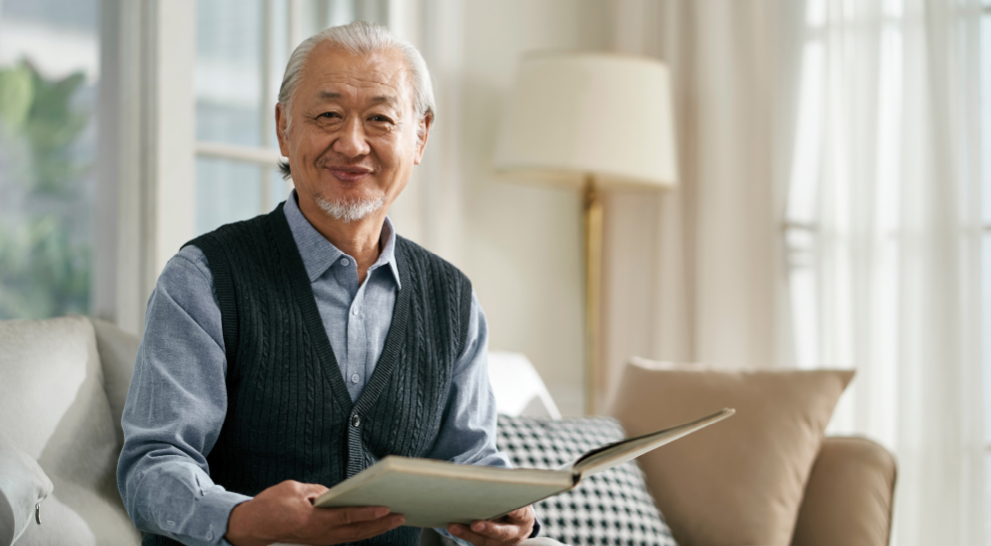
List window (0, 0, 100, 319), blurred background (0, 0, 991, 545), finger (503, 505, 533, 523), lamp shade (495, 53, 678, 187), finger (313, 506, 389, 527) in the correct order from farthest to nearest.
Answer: window (0, 0, 100, 319) < lamp shade (495, 53, 678, 187) < blurred background (0, 0, 991, 545) < finger (503, 505, 533, 523) < finger (313, 506, 389, 527)

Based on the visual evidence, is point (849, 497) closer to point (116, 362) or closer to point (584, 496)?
point (584, 496)

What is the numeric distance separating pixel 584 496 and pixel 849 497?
0.55 meters

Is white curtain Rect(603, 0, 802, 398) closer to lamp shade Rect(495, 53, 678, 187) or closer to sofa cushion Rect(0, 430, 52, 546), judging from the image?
lamp shade Rect(495, 53, 678, 187)

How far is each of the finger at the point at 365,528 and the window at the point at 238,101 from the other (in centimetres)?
138

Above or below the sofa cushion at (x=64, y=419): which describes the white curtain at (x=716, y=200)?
above

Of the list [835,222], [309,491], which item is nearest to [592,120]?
[835,222]

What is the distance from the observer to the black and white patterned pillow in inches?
66.3

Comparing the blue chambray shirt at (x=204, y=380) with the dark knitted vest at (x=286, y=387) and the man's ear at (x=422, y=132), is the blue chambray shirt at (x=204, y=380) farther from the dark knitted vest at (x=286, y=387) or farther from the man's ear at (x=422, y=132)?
the man's ear at (x=422, y=132)

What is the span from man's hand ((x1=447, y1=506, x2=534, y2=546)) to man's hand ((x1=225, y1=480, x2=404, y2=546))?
16 cm

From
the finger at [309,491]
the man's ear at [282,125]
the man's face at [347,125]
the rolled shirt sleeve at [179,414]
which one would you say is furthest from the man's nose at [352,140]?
the finger at [309,491]

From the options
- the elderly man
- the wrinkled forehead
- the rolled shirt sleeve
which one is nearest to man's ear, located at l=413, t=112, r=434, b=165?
the elderly man

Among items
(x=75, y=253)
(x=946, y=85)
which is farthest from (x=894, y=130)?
(x=75, y=253)

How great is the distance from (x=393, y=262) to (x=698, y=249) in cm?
169

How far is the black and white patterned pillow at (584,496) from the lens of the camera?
1.68 meters
